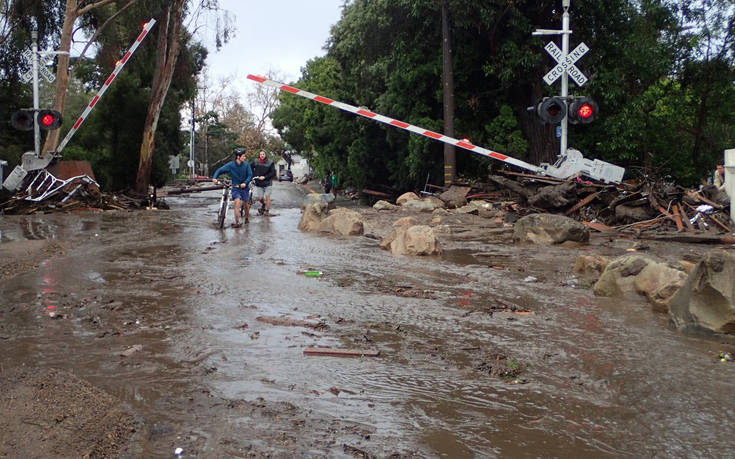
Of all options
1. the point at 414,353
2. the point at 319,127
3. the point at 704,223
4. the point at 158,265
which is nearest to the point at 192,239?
the point at 158,265

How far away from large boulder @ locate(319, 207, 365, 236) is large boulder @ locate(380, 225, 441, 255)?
264 cm

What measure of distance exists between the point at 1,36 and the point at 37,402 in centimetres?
3033

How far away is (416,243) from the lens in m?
11.7

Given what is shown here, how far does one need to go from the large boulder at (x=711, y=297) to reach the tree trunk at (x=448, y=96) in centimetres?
1631

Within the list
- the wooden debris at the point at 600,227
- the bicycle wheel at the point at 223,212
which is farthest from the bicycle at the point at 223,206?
the wooden debris at the point at 600,227

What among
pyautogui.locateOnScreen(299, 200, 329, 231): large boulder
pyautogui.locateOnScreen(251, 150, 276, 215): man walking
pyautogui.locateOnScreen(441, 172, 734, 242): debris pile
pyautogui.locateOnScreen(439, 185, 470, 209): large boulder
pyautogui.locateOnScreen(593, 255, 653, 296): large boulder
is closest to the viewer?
pyautogui.locateOnScreen(593, 255, 653, 296): large boulder

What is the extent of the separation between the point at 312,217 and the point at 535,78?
10.5m

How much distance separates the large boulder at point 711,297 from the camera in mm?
6191

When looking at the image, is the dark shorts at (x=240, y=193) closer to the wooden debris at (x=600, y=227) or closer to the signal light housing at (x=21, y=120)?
the wooden debris at (x=600, y=227)

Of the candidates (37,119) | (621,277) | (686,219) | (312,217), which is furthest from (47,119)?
(621,277)

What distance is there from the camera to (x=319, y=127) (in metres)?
43.6

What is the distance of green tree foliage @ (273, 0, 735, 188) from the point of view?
2283 cm

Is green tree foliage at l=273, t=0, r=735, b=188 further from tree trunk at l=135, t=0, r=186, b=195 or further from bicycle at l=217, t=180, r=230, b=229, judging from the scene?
bicycle at l=217, t=180, r=230, b=229

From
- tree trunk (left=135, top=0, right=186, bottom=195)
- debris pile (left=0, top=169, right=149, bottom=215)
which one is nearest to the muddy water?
debris pile (left=0, top=169, right=149, bottom=215)
